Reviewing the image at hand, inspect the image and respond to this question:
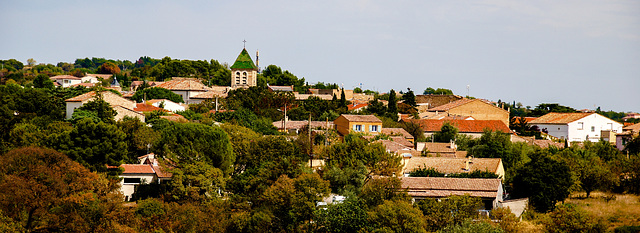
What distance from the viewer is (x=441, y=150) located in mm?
43250

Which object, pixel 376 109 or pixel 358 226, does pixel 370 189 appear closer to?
pixel 358 226

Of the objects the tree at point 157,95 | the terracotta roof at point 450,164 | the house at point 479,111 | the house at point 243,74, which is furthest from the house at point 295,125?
the house at point 243,74

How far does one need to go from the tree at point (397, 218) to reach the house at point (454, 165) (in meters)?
8.26

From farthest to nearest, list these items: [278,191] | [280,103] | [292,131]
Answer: [280,103] → [292,131] → [278,191]

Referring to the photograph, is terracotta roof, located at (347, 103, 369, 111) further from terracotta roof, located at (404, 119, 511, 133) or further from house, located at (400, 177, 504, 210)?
house, located at (400, 177, 504, 210)

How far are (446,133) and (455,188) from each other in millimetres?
17745

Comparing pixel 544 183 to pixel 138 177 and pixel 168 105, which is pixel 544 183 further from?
pixel 168 105

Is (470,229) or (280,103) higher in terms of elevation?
(280,103)

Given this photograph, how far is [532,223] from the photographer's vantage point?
29375 mm

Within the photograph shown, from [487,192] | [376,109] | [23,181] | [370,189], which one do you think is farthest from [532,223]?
→ [376,109]

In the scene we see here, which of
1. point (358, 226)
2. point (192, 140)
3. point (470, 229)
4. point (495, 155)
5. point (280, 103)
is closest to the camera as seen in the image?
point (470, 229)

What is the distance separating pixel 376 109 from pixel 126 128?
25941mm

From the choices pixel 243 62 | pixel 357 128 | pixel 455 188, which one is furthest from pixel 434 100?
pixel 455 188

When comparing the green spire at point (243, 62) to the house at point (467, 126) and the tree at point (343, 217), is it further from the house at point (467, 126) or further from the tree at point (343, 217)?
the tree at point (343, 217)
